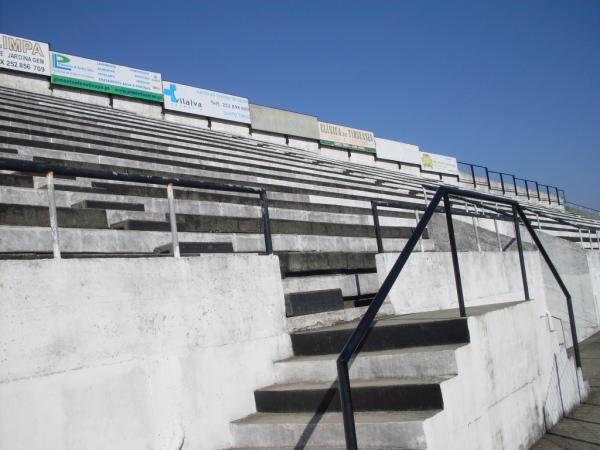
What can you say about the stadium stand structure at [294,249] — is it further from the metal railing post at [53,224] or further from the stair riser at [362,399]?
the metal railing post at [53,224]

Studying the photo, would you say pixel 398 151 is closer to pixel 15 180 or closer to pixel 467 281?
pixel 467 281

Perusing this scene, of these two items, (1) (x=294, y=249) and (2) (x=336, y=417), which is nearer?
(2) (x=336, y=417)

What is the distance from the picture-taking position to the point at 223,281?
4.29 metres

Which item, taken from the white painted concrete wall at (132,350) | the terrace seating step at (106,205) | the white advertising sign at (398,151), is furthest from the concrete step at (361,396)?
the white advertising sign at (398,151)

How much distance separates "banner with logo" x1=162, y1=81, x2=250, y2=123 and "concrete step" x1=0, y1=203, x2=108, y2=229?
53.0ft

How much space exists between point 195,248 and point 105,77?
15709 millimetres

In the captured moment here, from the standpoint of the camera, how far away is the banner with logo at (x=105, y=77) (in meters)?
17.7

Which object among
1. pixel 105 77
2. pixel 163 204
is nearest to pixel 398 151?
pixel 105 77

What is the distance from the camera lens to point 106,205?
5605 mm

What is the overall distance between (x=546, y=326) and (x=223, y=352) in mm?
3185

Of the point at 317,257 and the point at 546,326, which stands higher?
the point at 317,257

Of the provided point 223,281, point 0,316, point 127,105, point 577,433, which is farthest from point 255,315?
point 127,105

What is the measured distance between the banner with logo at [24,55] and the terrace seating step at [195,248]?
14238 mm

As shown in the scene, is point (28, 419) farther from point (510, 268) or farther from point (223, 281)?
point (510, 268)
